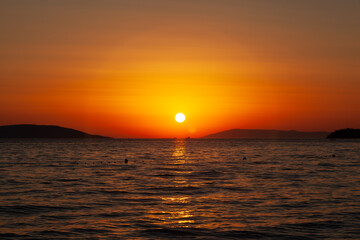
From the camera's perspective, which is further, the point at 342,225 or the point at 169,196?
the point at 169,196

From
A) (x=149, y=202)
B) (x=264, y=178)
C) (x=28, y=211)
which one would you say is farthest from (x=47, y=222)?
(x=264, y=178)

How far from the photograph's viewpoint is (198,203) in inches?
1028

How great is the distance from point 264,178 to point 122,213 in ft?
71.2

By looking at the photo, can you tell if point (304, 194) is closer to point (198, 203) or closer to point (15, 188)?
point (198, 203)

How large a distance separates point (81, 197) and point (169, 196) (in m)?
6.40

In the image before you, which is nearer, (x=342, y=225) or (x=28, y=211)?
(x=342, y=225)

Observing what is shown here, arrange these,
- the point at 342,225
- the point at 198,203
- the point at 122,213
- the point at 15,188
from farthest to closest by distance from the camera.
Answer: the point at 15,188 → the point at 198,203 → the point at 122,213 → the point at 342,225

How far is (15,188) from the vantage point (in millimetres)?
32844

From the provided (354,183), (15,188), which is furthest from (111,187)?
(354,183)

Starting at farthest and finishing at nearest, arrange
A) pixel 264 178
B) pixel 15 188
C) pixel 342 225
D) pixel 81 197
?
pixel 264 178, pixel 15 188, pixel 81 197, pixel 342 225

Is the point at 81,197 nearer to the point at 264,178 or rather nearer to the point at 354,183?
the point at 264,178

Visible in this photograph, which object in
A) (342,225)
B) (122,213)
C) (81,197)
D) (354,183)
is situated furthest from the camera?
(354,183)

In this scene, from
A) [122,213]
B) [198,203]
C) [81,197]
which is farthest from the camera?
[81,197]

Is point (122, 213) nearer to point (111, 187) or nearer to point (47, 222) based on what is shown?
point (47, 222)
